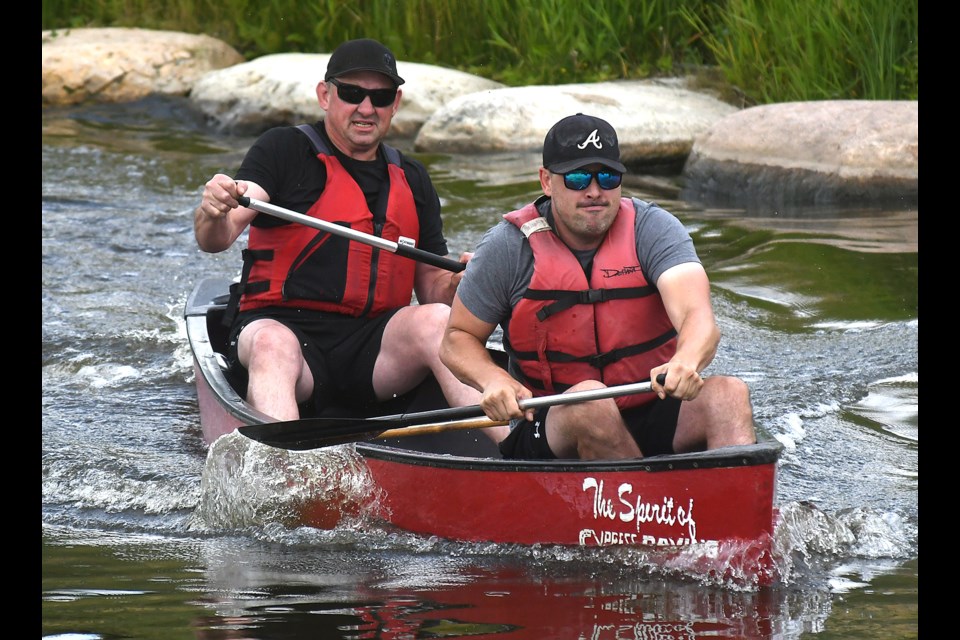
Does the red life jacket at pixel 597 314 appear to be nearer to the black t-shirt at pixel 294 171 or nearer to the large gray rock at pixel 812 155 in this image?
the black t-shirt at pixel 294 171

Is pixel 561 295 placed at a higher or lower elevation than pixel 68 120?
lower

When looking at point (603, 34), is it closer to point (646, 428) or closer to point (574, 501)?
point (646, 428)

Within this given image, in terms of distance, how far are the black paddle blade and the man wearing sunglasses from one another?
12.4 inches

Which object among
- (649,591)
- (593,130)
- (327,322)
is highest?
(593,130)

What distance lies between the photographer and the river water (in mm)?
3266

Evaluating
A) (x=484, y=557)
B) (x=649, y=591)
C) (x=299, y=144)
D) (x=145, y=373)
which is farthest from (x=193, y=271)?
(x=649, y=591)

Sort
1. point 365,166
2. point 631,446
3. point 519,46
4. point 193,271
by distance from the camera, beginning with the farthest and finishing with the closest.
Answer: point 519,46 → point 193,271 → point 365,166 → point 631,446

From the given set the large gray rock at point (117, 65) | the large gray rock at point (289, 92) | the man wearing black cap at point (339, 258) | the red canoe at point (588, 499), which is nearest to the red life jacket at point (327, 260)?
the man wearing black cap at point (339, 258)

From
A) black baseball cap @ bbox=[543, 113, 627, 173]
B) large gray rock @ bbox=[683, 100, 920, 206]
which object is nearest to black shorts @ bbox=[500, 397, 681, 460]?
black baseball cap @ bbox=[543, 113, 627, 173]

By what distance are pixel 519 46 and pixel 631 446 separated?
28.5 feet

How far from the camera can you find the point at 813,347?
6.36 metres

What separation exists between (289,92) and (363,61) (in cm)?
702

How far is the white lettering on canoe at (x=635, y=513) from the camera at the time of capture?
3.54 metres

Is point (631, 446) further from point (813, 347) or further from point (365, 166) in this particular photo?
point (813, 347)
